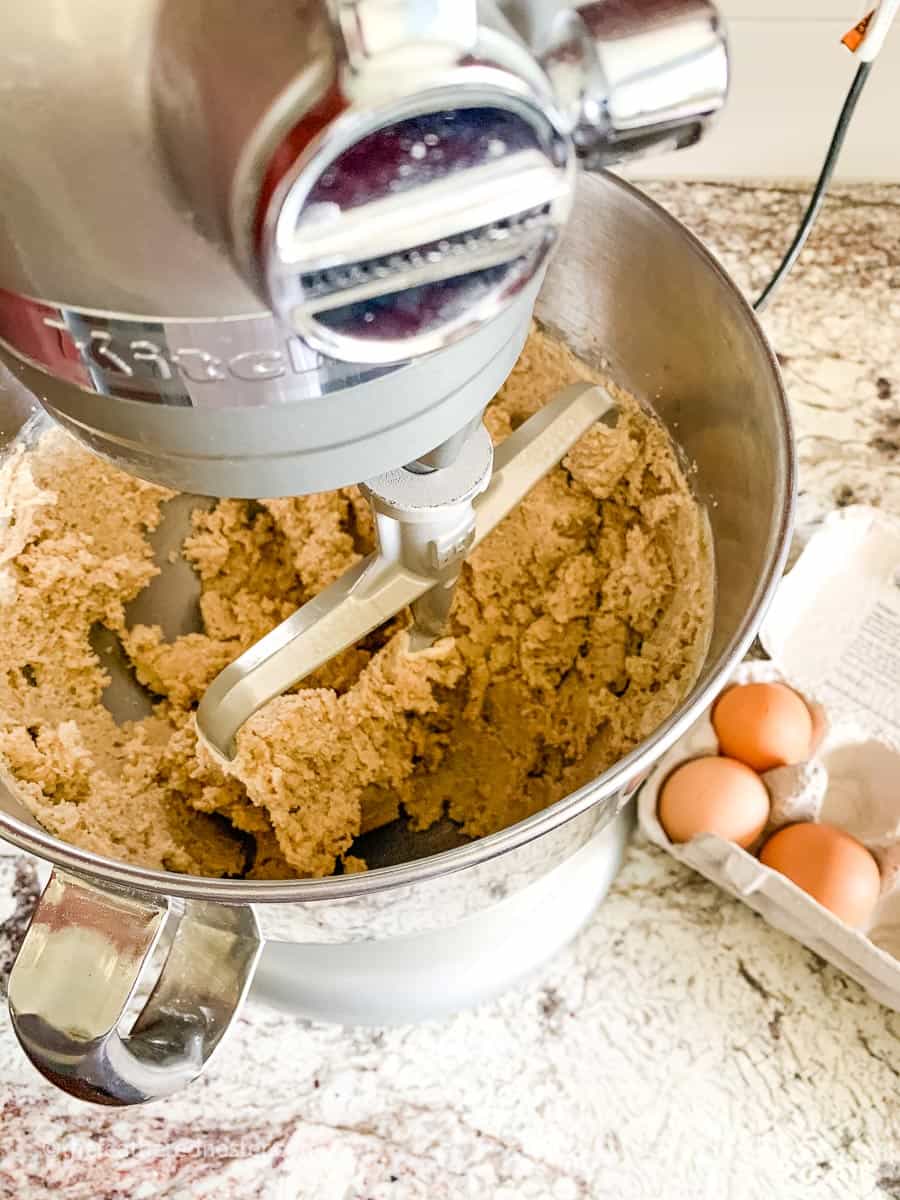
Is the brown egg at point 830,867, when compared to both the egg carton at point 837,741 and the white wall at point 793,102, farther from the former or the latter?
the white wall at point 793,102

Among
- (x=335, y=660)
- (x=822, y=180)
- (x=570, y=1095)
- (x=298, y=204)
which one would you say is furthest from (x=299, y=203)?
(x=822, y=180)

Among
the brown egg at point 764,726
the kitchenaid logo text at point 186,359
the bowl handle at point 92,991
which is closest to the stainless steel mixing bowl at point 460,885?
the bowl handle at point 92,991

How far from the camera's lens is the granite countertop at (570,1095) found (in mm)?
615

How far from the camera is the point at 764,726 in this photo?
26.5 inches

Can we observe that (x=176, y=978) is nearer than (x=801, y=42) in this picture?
Yes

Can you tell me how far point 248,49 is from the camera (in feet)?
0.75

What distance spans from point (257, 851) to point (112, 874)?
241 millimetres

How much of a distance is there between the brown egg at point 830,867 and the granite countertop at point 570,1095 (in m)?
0.06

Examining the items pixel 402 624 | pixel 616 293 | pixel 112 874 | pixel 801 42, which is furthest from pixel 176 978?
pixel 801 42

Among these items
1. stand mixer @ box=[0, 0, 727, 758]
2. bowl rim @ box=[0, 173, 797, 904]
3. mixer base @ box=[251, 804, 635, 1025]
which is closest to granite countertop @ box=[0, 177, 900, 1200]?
mixer base @ box=[251, 804, 635, 1025]

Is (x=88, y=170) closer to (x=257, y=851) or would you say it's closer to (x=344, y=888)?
(x=344, y=888)

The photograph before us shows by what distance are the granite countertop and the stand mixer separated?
47 cm

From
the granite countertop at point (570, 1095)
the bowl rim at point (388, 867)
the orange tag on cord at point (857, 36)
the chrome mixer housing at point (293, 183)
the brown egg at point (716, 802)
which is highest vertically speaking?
the chrome mixer housing at point (293, 183)

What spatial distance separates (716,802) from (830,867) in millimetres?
78
